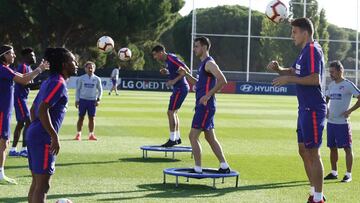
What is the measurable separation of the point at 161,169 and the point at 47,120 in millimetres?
6116

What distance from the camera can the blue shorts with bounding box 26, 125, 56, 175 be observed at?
796cm

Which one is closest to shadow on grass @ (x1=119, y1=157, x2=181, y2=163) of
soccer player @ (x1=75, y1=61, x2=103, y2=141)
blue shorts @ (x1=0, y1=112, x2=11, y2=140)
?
blue shorts @ (x1=0, y1=112, x2=11, y2=140)

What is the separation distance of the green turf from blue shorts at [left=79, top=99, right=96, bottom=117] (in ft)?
2.55

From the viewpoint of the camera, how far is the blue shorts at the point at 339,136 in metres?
12.8

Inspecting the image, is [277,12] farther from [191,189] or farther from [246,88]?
[246,88]

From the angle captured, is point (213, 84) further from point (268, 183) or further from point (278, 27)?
point (278, 27)

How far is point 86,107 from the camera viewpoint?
19.3 meters

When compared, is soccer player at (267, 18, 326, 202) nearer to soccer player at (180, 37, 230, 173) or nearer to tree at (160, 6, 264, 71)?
soccer player at (180, 37, 230, 173)

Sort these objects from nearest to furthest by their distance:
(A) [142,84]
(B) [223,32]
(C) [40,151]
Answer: (C) [40,151] → (A) [142,84] → (B) [223,32]

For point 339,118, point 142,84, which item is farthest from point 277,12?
point 142,84

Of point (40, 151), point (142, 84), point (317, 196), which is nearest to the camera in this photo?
point (40, 151)

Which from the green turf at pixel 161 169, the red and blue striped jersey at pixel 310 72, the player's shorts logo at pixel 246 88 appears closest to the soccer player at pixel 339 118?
the green turf at pixel 161 169

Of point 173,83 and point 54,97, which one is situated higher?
point 54,97

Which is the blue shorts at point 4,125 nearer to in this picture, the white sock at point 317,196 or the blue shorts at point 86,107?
the white sock at point 317,196
